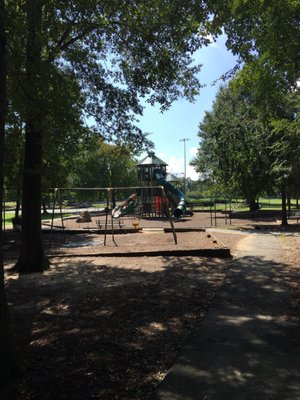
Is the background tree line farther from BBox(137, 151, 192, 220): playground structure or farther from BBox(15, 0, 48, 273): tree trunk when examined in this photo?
BBox(15, 0, 48, 273): tree trunk

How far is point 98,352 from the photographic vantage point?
4883mm

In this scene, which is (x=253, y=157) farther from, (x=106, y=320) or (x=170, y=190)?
(x=106, y=320)

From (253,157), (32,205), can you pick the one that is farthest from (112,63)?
(253,157)

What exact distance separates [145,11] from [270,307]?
6.86 m

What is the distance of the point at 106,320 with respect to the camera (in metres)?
6.26

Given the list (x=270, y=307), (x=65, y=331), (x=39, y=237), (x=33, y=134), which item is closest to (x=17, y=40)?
(x=65, y=331)

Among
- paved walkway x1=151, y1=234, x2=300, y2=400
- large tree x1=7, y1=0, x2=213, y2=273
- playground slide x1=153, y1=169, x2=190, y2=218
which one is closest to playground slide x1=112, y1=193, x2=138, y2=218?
playground slide x1=153, y1=169, x2=190, y2=218

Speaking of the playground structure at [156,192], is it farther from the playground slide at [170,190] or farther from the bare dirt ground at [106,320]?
the bare dirt ground at [106,320]

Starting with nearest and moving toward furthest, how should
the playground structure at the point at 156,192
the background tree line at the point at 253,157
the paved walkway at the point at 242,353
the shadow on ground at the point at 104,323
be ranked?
the paved walkway at the point at 242,353 → the shadow on ground at the point at 104,323 → the background tree line at the point at 253,157 → the playground structure at the point at 156,192

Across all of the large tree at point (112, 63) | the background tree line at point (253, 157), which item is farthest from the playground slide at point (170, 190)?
the large tree at point (112, 63)

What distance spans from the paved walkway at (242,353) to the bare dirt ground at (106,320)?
225mm

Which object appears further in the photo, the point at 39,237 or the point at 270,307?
the point at 39,237

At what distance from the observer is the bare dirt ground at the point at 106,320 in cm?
408

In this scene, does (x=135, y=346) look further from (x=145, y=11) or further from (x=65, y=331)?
(x=145, y=11)
